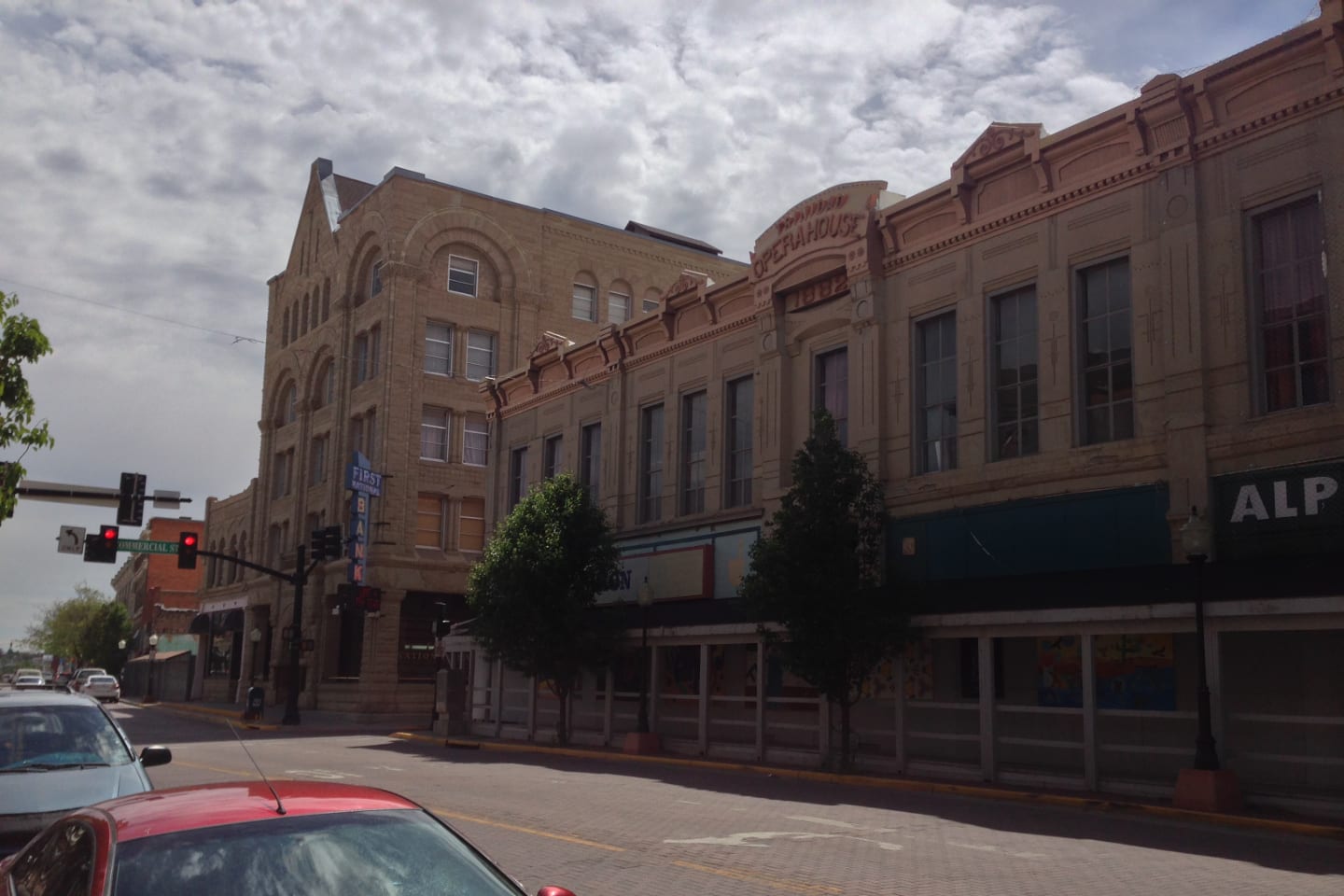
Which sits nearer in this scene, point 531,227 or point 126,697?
point 531,227

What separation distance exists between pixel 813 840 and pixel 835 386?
15099 mm

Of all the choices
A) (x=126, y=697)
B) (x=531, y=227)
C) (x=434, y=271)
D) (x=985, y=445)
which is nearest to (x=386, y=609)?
(x=434, y=271)

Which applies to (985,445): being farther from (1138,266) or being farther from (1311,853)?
(1311,853)

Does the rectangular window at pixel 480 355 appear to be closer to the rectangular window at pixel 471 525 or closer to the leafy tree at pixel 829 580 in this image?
the rectangular window at pixel 471 525

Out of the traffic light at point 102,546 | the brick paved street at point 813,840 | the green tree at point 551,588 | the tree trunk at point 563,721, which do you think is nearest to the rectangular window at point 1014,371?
the brick paved street at point 813,840

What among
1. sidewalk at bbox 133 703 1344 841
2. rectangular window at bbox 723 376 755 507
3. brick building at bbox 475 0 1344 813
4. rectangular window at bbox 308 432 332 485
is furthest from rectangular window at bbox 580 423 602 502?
rectangular window at bbox 308 432 332 485

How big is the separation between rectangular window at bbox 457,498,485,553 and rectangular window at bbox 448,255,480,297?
8.42m

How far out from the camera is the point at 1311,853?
12922 millimetres

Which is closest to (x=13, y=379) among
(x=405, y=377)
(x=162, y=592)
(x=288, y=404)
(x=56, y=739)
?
(x=56, y=739)

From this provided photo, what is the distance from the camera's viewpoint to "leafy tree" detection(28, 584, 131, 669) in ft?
331

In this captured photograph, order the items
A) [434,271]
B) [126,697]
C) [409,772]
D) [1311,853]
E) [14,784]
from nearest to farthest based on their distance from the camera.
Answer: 1. [14,784]
2. [1311,853]
3. [409,772]
4. [434,271]
5. [126,697]

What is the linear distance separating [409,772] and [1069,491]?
1248 centimetres

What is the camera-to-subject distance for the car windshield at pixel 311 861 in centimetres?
402

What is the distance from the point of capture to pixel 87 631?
10419 centimetres
